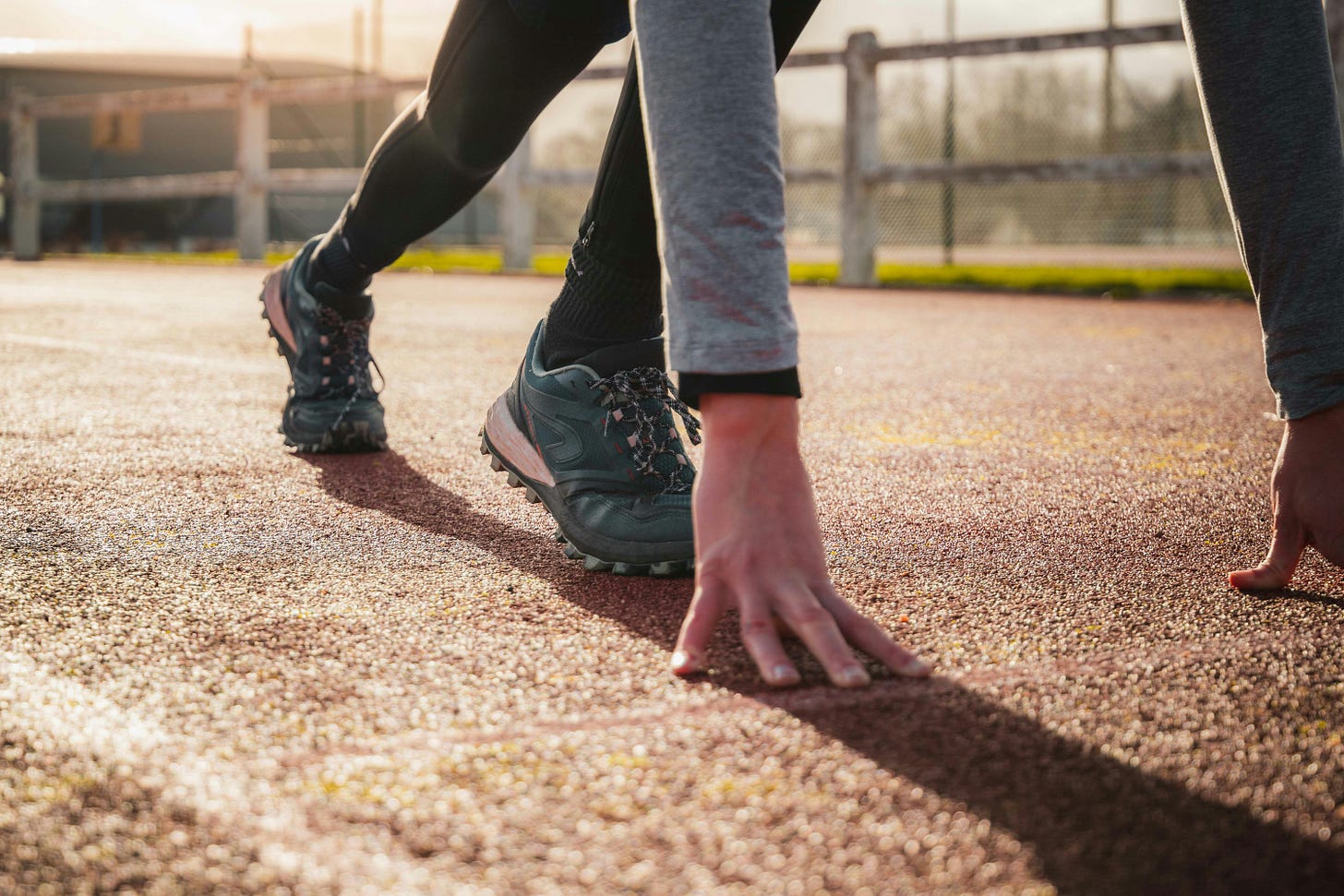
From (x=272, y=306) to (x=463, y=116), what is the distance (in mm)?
666

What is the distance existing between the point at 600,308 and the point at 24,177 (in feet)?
43.3

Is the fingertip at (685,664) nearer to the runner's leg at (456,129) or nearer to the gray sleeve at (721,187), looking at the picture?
the gray sleeve at (721,187)

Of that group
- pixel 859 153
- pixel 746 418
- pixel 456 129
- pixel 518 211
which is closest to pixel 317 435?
pixel 456 129

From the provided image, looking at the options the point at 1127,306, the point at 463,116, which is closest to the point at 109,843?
the point at 463,116

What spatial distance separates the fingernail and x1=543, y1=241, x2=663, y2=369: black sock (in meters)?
0.66

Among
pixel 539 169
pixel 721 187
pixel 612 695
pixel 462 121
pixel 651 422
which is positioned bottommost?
pixel 612 695

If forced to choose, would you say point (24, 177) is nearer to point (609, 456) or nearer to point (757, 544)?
point (609, 456)

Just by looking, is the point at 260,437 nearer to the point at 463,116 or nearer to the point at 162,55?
the point at 463,116

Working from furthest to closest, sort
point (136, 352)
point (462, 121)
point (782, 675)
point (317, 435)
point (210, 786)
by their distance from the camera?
point (136, 352) → point (317, 435) → point (462, 121) → point (782, 675) → point (210, 786)

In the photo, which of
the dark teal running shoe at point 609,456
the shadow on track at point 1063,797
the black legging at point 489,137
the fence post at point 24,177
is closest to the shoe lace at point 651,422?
the dark teal running shoe at point 609,456

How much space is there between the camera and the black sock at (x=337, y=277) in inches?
82.8

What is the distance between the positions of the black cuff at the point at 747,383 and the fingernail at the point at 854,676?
212 mm

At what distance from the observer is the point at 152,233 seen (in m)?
16.0

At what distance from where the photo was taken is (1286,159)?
1308 mm
